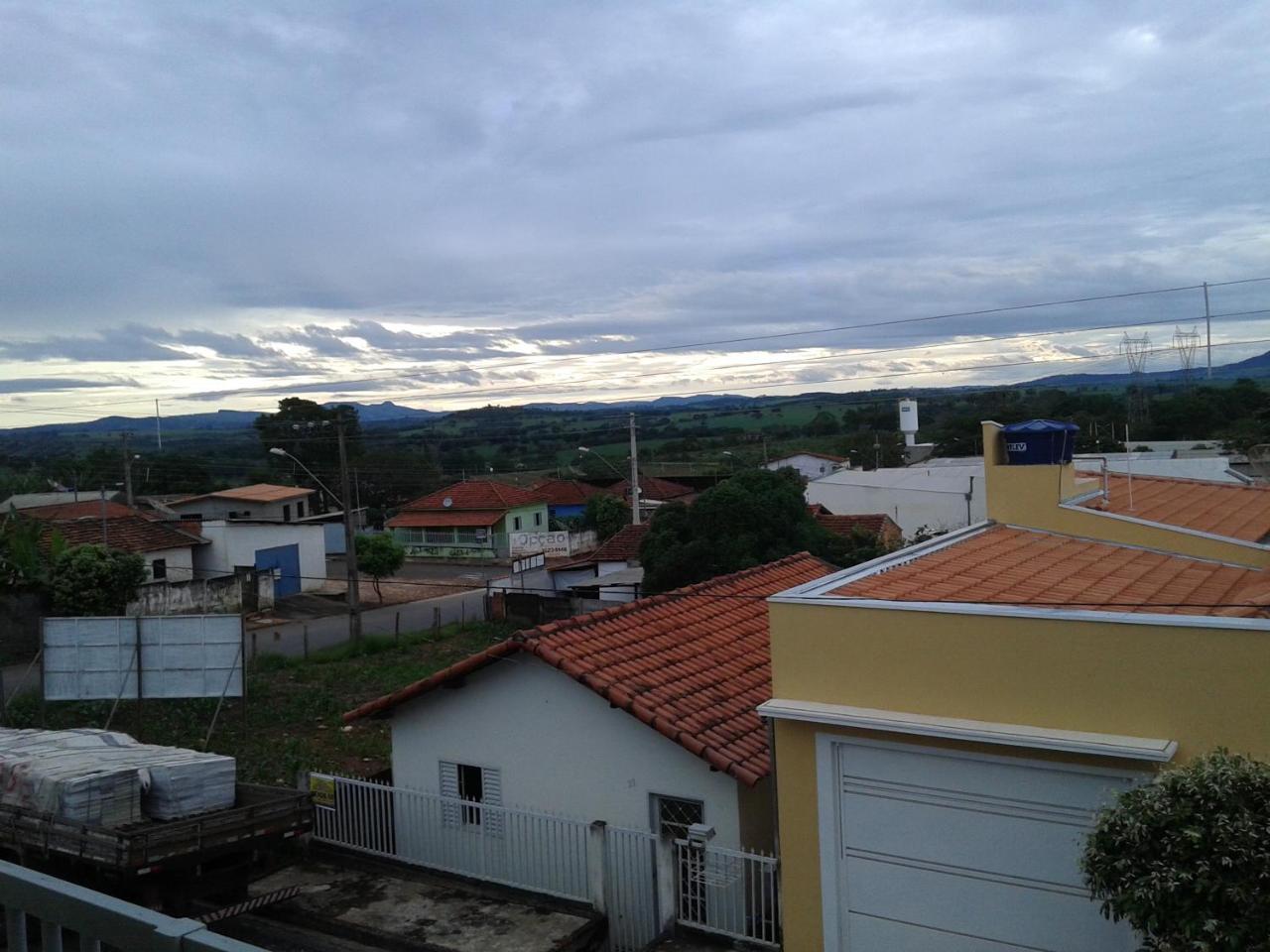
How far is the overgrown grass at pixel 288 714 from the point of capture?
58.4ft

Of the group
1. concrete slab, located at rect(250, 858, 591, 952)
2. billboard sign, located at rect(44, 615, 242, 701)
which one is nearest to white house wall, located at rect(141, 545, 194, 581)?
billboard sign, located at rect(44, 615, 242, 701)

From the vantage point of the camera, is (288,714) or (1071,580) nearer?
(1071,580)

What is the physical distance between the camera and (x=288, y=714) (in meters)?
21.2

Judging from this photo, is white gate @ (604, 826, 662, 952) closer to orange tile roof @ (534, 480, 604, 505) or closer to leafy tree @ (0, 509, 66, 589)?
leafy tree @ (0, 509, 66, 589)

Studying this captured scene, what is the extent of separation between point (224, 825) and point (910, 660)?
7.50 metres

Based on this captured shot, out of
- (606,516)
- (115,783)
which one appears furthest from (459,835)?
(606,516)

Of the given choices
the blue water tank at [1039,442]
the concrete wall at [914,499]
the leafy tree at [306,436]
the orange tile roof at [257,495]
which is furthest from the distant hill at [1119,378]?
the leafy tree at [306,436]

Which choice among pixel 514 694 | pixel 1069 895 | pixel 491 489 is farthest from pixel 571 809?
pixel 491 489

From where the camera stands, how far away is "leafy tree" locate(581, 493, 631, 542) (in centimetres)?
5928

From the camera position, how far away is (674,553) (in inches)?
1151

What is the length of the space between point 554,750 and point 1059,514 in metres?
7.21

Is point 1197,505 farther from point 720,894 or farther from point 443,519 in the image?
point 443,519

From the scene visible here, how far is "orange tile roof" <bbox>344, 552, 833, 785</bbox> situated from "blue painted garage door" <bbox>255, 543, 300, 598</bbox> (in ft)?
96.3

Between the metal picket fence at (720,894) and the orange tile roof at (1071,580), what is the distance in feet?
9.16
